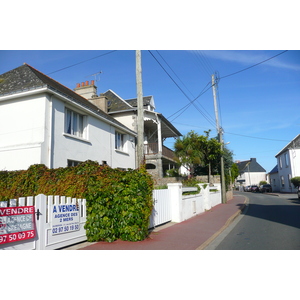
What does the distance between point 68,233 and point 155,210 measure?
3811mm

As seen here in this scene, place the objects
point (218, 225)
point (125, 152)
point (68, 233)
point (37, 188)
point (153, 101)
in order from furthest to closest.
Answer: point (153, 101) < point (125, 152) < point (218, 225) < point (37, 188) < point (68, 233)

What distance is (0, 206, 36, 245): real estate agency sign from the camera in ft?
17.1

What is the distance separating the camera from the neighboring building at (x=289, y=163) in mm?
40719

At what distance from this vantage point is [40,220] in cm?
597

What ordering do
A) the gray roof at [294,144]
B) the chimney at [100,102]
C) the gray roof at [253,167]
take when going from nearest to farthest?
the chimney at [100,102] < the gray roof at [294,144] < the gray roof at [253,167]

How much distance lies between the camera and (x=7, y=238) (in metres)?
5.21

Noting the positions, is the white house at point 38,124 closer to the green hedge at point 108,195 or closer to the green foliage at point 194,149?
the green hedge at point 108,195

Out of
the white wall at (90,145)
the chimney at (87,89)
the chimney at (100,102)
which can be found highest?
the chimney at (87,89)

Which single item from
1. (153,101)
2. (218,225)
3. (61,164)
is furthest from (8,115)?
(153,101)

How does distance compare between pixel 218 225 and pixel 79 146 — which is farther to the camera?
pixel 79 146

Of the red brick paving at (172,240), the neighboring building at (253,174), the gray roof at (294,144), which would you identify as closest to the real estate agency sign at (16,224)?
the red brick paving at (172,240)

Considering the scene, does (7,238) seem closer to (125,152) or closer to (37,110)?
(37,110)

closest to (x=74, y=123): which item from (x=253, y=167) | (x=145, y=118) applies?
(x=145, y=118)

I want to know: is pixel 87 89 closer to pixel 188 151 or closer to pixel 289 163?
pixel 188 151
